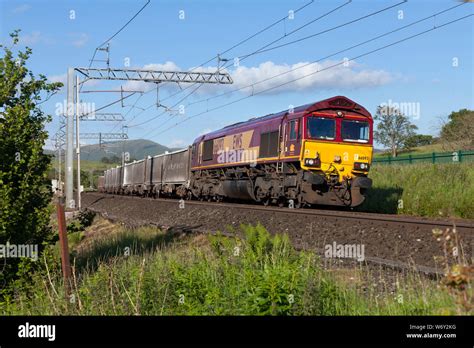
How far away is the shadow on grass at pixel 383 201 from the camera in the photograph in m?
22.2

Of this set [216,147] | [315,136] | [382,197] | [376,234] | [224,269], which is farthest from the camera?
[216,147]

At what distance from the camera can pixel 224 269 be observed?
8.76 meters

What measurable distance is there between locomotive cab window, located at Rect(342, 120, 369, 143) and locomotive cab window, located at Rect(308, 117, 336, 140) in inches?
18.7

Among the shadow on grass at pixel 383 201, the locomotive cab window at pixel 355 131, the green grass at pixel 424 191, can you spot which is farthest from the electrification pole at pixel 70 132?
the green grass at pixel 424 191

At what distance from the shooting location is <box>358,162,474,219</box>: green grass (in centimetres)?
1897

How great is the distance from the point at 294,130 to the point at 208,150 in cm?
1048

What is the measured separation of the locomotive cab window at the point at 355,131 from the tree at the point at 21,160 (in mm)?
12247

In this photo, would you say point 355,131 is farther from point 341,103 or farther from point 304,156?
point 304,156

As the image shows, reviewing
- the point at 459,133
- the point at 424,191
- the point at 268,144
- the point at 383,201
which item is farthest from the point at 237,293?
the point at 459,133

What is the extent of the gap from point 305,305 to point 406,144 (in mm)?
64363

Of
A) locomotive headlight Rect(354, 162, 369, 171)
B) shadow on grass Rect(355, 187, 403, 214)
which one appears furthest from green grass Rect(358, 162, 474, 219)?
locomotive headlight Rect(354, 162, 369, 171)
